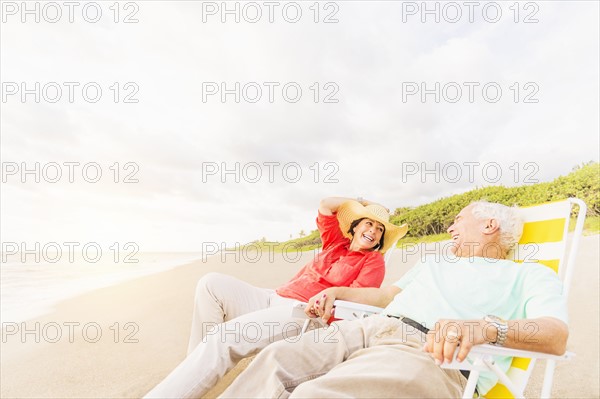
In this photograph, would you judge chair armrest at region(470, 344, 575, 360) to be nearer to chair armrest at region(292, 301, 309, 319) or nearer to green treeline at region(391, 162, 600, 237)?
chair armrest at region(292, 301, 309, 319)

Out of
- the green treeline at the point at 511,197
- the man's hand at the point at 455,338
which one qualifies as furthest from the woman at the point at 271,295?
the green treeline at the point at 511,197

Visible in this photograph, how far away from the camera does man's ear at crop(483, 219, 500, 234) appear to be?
243cm

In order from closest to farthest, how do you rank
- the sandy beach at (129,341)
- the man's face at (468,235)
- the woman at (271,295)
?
the woman at (271,295), the man's face at (468,235), the sandy beach at (129,341)

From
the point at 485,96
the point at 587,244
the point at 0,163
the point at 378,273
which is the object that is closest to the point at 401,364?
the point at 378,273

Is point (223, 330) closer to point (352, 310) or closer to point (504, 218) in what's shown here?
point (352, 310)

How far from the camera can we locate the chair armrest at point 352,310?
7.94 ft

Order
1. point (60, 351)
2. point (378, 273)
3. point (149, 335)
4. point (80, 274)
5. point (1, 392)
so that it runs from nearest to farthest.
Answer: point (378, 273)
point (1, 392)
point (60, 351)
point (149, 335)
point (80, 274)

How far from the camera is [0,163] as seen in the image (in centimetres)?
679

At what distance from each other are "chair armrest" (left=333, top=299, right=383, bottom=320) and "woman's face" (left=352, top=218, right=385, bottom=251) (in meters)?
0.71

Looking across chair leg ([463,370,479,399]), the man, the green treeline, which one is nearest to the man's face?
the man

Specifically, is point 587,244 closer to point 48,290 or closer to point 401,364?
point 401,364

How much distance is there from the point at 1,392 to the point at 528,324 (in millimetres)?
4424

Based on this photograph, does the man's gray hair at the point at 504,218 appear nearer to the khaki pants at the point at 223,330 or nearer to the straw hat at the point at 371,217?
the straw hat at the point at 371,217

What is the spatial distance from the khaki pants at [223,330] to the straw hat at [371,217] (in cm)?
71
